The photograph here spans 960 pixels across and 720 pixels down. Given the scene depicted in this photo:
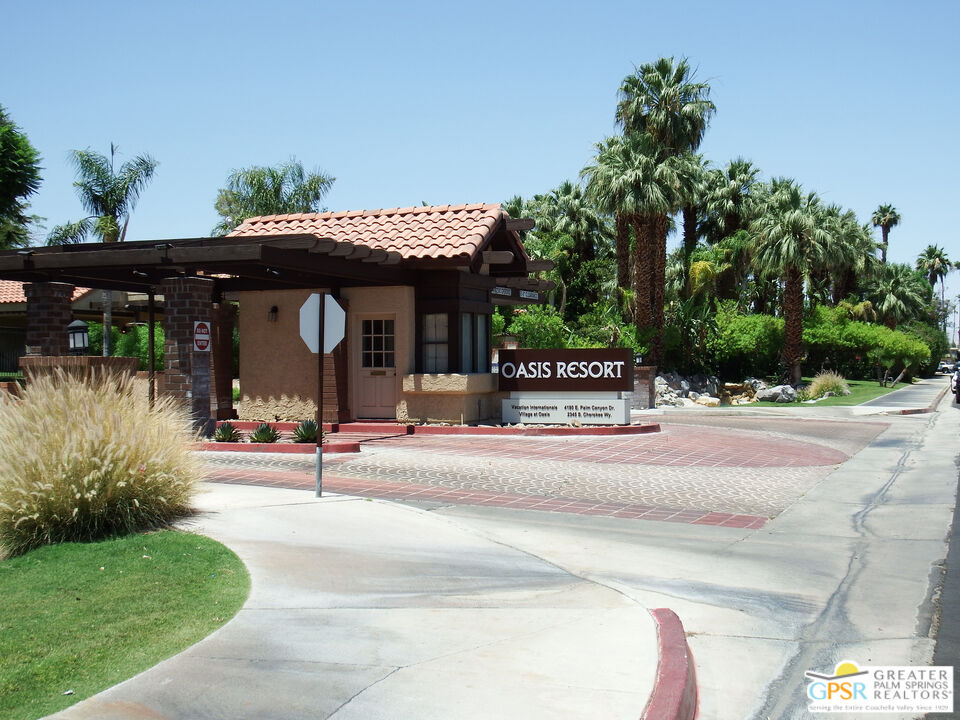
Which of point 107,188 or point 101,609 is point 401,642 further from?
point 107,188

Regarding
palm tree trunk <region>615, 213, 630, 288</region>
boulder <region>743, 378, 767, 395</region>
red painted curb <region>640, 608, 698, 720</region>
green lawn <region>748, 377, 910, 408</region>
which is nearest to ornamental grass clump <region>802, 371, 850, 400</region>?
green lawn <region>748, 377, 910, 408</region>

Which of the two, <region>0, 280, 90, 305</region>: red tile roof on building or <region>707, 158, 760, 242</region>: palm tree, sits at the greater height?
<region>707, 158, 760, 242</region>: palm tree

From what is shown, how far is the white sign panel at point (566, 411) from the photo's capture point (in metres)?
20.2

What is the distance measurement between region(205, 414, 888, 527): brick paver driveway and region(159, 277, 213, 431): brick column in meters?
1.35

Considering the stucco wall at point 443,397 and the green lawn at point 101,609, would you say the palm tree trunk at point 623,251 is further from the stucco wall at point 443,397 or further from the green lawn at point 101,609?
the green lawn at point 101,609

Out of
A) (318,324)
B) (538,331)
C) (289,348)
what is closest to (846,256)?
(538,331)

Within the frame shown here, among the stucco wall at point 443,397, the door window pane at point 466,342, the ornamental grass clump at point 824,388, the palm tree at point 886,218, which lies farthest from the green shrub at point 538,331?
the palm tree at point 886,218

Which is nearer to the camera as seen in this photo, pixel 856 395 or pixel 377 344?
pixel 377 344

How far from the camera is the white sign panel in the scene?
796 inches

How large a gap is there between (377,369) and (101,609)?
1394cm

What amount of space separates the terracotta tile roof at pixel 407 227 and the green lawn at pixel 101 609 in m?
12.1

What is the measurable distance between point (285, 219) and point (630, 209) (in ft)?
56.0

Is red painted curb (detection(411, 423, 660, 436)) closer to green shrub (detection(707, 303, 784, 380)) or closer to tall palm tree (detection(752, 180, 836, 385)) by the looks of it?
tall palm tree (detection(752, 180, 836, 385))

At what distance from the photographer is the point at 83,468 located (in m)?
8.59
